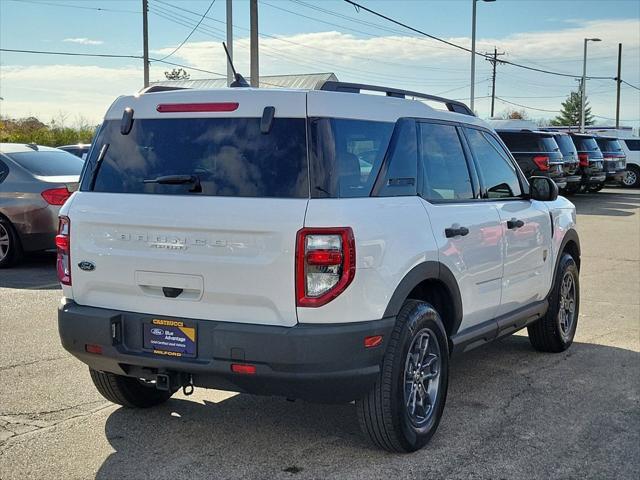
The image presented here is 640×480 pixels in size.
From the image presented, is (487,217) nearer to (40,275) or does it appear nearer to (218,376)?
(218,376)

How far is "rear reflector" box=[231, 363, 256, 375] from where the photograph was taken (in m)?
4.00

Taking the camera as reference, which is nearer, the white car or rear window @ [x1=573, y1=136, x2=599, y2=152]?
rear window @ [x1=573, y1=136, x2=599, y2=152]

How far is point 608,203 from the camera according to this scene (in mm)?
25188

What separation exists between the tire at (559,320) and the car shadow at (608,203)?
15156mm

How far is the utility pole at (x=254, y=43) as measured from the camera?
62.0ft

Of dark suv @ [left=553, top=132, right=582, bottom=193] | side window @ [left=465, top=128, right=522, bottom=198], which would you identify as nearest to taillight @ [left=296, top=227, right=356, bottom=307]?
side window @ [left=465, top=128, right=522, bottom=198]

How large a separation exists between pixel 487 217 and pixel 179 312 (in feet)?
7.19

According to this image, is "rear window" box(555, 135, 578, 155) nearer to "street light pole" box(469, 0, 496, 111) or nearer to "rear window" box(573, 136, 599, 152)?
"rear window" box(573, 136, 599, 152)

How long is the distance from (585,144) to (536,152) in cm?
587

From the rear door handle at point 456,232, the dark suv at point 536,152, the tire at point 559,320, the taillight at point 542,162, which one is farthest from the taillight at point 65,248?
the taillight at point 542,162

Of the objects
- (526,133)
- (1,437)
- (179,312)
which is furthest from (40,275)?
(526,133)

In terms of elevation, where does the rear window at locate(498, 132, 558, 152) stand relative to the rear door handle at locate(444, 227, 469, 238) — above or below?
above

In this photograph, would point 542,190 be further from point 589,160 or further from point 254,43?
point 589,160

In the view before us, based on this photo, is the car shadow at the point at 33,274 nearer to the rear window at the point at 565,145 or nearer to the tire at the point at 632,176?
the rear window at the point at 565,145
